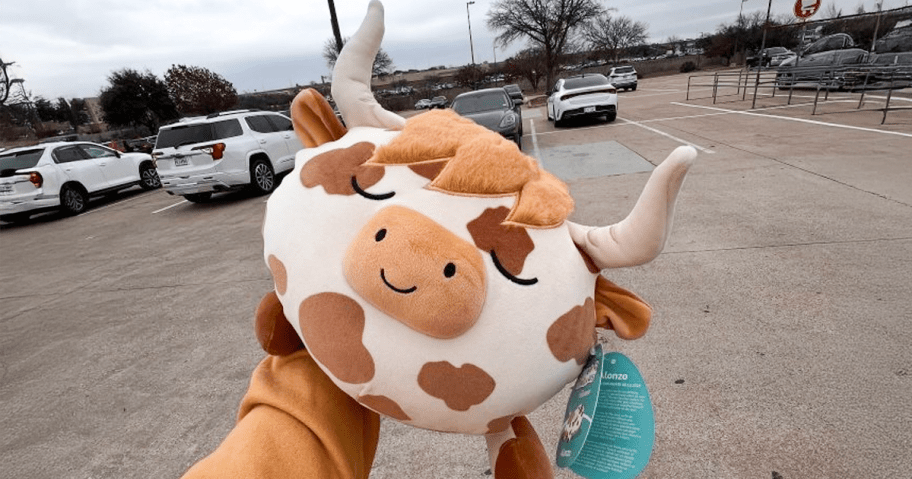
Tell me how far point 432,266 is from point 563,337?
288mm

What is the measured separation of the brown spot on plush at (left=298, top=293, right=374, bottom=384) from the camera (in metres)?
0.81

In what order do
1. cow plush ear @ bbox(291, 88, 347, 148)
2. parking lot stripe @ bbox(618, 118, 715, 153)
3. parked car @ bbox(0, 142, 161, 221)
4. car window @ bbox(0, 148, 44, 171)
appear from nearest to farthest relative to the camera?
1. cow plush ear @ bbox(291, 88, 347, 148)
2. parking lot stripe @ bbox(618, 118, 715, 153)
3. parked car @ bbox(0, 142, 161, 221)
4. car window @ bbox(0, 148, 44, 171)

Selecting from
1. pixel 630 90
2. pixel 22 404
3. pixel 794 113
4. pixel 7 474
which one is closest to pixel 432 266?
pixel 7 474

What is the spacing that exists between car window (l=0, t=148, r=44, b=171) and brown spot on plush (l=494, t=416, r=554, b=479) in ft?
37.2

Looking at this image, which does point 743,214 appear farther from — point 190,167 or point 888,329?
point 190,167

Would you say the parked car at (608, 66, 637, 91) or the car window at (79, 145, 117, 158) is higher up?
the car window at (79, 145, 117, 158)

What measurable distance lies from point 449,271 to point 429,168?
0.25m

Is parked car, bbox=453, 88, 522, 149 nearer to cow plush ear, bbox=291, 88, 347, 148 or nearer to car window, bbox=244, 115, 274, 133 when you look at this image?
car window, bbox=244, 115, 274, 133

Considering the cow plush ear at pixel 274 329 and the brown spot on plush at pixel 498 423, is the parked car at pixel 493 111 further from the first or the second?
the brown spot on plush at pixel 498 423

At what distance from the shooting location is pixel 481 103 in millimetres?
9617

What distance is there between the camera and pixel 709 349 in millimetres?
2586

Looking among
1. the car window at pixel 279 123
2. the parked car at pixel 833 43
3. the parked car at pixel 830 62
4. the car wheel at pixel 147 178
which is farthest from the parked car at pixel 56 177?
the parked car at pixel 833 43

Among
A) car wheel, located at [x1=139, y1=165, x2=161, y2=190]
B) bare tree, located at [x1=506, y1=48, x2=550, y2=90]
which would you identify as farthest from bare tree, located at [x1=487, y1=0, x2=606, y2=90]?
car wheel, located at [x1=139, y1=165, x2=161, y2=190]

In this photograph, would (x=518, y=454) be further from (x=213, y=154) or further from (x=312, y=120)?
(x=213, y=154)
